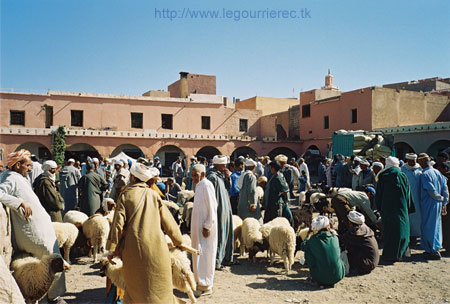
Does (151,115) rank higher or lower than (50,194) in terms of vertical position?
higher

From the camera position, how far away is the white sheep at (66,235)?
498 cm

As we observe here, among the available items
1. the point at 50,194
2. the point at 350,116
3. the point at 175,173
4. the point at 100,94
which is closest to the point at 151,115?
the point at 100,94

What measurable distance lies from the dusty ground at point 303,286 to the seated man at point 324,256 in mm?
166

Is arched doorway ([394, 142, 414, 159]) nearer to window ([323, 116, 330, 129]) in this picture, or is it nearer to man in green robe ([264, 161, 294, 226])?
window ([323, 116, 330, 129])

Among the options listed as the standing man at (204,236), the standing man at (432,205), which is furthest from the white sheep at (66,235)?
the standing man at (432,205)

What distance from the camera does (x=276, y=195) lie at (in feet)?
20.2

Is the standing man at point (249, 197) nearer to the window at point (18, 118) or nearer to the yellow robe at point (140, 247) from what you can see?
the yellow robe at point (140, 247)

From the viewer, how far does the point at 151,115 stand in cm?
2358

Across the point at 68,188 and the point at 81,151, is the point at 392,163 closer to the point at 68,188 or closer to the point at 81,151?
the point at 68,188

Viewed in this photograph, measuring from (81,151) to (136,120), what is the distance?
13.9 feet

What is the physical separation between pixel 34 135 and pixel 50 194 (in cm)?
1837

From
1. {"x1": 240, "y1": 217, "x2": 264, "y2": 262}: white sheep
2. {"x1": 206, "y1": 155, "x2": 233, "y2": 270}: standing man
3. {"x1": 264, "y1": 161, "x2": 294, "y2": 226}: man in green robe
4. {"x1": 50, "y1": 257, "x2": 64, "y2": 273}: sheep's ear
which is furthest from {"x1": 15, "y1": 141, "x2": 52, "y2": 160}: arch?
{"x1": 50, "y1": 257, "x2": 64, "y2": 273}: sheep's ear

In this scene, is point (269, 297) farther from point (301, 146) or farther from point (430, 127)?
point (301, 146)

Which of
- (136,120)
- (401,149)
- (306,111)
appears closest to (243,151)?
(306,111)
